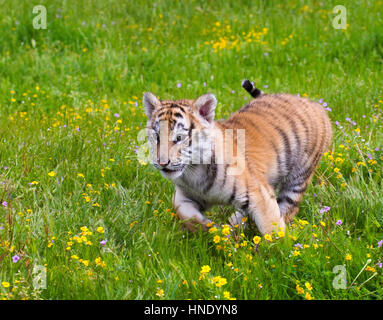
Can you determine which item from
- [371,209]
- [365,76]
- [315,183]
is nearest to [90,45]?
[365,76]

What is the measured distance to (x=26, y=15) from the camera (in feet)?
29.4

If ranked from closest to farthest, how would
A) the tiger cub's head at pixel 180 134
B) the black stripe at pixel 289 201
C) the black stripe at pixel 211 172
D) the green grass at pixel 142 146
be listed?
the green grass at pixel 142 146 < the tiger cub's head at pixel 180 134 < the black stripe at pixel 211 172 < the black stripe at pixel 289 201

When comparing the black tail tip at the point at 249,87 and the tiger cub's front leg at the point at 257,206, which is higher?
the black tail tip at the point at 249,87

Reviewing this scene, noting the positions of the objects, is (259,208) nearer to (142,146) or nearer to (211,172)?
(211,172)

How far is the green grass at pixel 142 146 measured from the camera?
3.29 m

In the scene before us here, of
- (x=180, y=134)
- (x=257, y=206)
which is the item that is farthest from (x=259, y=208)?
(x=180, y=134)

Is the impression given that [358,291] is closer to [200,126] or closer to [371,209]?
[371,209]

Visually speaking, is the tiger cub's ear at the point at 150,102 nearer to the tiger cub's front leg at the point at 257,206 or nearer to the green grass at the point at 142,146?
the green grass at the point at 142,146

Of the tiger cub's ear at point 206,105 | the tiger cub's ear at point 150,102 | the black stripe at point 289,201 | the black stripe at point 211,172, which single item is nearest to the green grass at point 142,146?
the black stripe at point 289,201

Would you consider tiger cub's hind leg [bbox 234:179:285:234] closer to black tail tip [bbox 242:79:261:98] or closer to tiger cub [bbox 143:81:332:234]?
tiger cub [bbox 143:81:332:234]

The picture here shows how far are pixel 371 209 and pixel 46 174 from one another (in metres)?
2.67

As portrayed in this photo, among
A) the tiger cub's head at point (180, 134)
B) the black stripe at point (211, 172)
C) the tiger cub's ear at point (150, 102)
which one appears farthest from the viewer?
the tiger cub's ear at point (150, 102)

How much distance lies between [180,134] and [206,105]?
1.12 ft

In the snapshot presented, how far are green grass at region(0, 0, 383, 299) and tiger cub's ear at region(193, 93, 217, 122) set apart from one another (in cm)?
83
